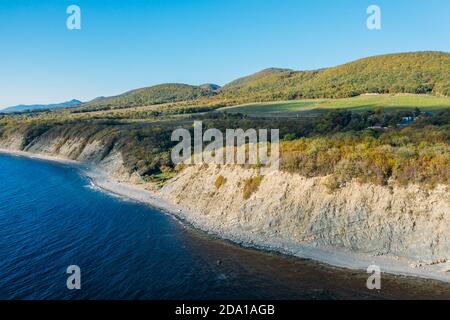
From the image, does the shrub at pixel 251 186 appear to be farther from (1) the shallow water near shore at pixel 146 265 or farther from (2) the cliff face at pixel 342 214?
(1) the shallow water near shore at pixel 146 265

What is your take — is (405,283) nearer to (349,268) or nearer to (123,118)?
(349,268)

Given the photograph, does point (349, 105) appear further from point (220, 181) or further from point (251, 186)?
point (251, 186)

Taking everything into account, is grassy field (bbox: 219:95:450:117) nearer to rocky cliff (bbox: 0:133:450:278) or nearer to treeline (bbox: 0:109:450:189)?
treeline (bbox: 0:109:450:189)

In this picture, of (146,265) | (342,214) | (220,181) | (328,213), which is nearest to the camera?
(146,265)

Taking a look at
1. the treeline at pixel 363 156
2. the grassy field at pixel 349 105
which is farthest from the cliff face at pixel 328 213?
the grassy field at pixel 349 105

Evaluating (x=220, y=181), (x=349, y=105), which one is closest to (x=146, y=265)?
(x=220, y=181)

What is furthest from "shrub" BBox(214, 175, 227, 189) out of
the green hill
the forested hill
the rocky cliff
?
the green hill
